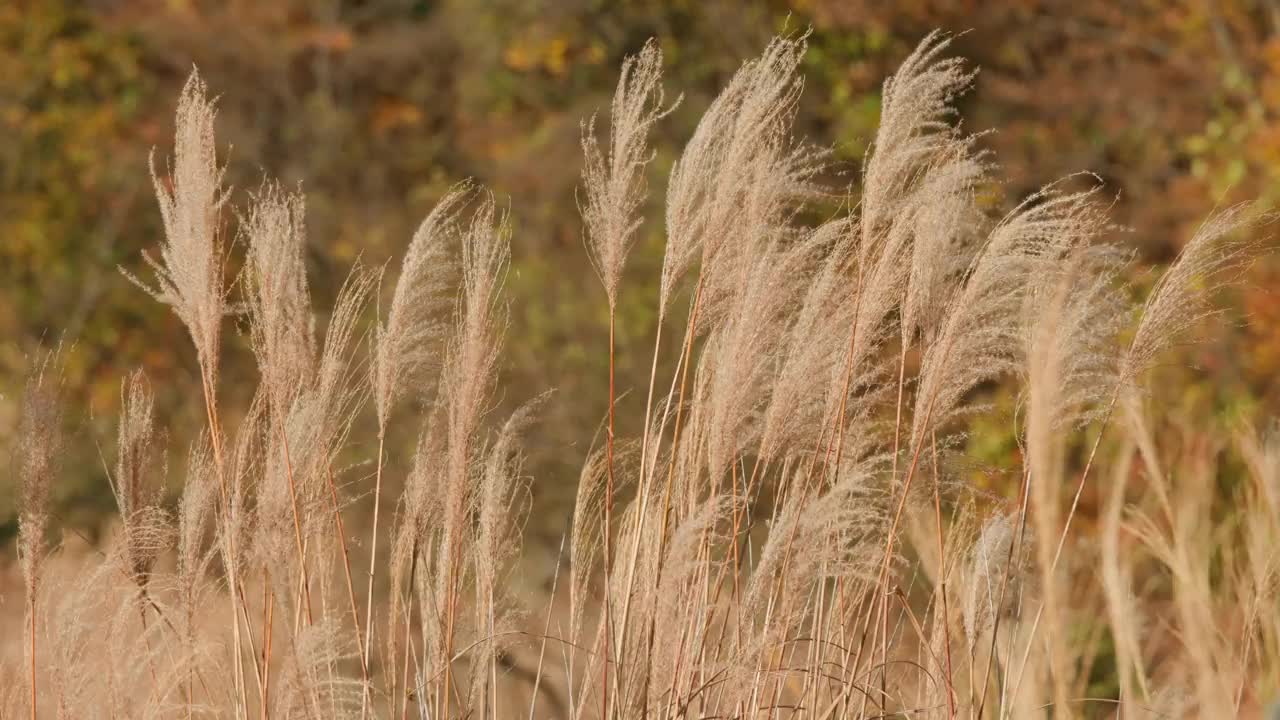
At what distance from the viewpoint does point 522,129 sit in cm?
768

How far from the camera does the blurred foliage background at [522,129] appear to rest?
6.10 metres

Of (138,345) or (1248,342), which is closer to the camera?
(1248,342)

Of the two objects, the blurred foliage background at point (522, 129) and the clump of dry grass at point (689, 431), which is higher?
the blurred foliage background at point (522, 129)

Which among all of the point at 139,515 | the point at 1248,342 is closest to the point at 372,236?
the point at 1248,342

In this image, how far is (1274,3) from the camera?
6.61 metres

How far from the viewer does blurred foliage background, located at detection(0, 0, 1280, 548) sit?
240 inches

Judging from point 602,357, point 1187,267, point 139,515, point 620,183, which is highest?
point 602,357

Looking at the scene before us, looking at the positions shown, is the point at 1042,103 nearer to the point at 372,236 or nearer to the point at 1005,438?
the point at 1005,438

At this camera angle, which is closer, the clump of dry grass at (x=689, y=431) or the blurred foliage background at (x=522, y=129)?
the clump of dry grass at (x=689, y=431)

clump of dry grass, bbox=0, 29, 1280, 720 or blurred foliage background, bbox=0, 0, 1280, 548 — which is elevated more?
blurred foliage background, bbox=0, 0, 1280, 548

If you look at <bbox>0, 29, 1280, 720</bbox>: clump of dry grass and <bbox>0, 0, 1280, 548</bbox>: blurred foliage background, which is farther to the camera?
<bbox>0, 0, 1280, 548</bbox>: blurred foliage background

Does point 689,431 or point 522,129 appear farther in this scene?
point 522,129

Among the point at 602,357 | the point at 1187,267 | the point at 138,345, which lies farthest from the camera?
the point at 138,345

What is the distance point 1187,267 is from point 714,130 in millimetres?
699
